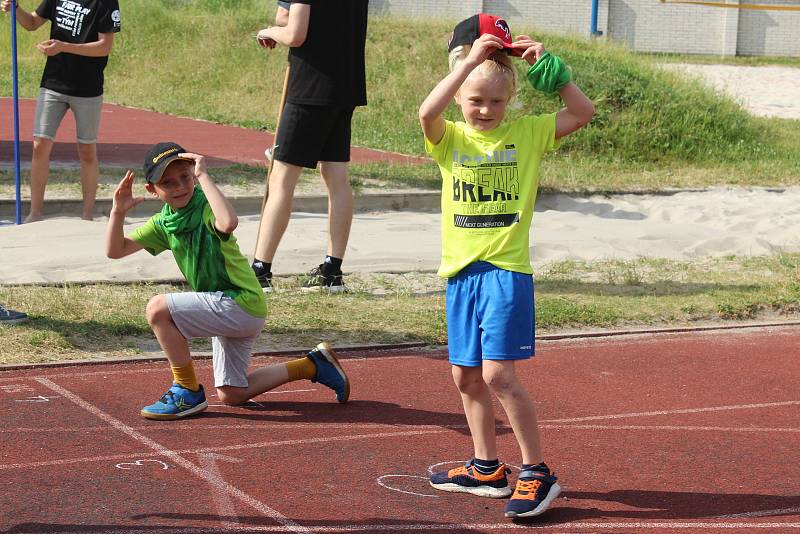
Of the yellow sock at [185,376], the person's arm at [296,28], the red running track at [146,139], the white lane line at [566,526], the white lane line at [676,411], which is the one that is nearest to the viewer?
the white lane line at [566,526]

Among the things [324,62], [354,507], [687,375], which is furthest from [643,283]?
[354,507]

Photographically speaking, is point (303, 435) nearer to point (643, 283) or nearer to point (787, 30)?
point (643, 283)

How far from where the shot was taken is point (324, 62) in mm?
8023

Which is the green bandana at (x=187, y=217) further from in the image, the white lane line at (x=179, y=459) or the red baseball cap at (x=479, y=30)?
the red baseball cap at (x=479, y=30)

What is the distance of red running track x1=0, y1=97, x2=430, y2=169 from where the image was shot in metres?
13.9

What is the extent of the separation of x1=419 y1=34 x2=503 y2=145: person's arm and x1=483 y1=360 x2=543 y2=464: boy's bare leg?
0.89 meters

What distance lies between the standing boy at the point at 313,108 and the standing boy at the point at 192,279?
228 cm

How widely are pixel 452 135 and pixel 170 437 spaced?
1.80 m

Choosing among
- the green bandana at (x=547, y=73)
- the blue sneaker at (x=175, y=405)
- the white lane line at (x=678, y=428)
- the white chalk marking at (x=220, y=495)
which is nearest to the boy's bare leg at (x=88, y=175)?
the blue sneaker at (x=175, y=405)

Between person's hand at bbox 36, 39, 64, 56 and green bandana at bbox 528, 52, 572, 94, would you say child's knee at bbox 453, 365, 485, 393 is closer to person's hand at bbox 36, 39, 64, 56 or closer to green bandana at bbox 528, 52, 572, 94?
green bandana at bbox 528, 52, 572, 94

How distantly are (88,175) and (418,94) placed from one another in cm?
930

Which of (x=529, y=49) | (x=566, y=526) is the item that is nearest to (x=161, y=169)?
(x=529, y=49)

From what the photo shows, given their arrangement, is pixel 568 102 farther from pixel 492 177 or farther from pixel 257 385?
pixel 257 385

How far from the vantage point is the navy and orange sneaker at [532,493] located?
4.36 m
